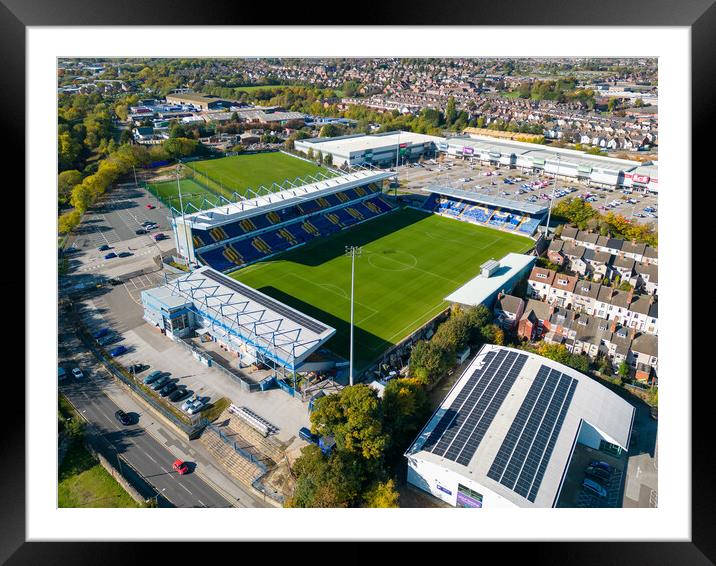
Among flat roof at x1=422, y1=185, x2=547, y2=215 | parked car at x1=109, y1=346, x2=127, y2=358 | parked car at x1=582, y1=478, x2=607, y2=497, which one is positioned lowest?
parked car at x1=582, y1=478, x2=607, y2=497

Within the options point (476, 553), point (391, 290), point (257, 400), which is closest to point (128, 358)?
point (257, 400)

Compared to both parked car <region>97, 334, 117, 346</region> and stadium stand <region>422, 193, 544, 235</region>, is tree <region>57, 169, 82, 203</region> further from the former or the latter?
stadium stand <region>422, 193, 544, 235</region>

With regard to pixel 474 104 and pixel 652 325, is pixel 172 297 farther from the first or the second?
pixel 474 104

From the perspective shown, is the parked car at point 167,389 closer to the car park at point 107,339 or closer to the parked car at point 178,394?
the parked car at point 178,394

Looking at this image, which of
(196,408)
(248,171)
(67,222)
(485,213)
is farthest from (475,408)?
(248,171)

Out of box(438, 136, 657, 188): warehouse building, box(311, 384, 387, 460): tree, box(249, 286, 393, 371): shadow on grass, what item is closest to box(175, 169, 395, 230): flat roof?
box(249, 286, 393, 371): shadow on grass
